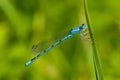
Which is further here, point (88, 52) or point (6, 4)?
point (6, 4)

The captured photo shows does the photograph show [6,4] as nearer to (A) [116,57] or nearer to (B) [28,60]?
(B) [28,60]

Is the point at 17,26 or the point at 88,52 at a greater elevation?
the point at 17,26

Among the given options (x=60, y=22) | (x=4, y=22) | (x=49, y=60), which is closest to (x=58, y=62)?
(x=49, y=60)

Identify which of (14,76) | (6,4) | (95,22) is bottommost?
(14,76)

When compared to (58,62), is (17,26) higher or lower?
higher

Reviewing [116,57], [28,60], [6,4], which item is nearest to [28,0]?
[6,4]

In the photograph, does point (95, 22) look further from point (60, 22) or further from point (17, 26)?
point (17, 26)
